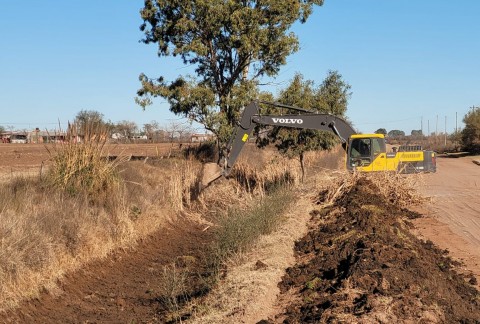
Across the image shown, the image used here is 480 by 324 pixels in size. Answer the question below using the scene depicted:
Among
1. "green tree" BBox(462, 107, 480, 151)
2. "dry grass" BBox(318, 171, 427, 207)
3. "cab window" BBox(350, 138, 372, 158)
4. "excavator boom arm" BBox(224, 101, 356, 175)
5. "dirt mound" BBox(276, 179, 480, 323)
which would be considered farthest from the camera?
"green tree" BBox(462, 107, 480, 151)

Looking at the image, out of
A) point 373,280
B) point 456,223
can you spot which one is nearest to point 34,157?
point 456,223

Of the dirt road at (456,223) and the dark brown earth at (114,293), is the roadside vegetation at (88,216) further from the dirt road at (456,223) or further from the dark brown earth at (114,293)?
the dirt road at (456,223)

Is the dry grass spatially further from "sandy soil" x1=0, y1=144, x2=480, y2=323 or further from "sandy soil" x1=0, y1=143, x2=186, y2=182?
"sandy soil" x1=0, y1=143, x2=186, y2=182

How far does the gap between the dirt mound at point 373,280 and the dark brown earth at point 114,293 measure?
259 cm

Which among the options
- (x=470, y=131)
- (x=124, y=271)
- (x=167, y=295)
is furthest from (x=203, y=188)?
(x=470, y=131)

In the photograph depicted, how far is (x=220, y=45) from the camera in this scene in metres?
24.3

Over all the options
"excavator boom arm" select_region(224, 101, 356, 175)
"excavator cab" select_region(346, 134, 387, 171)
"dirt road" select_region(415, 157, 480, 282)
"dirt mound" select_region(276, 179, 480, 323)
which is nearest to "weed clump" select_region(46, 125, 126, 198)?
"excavator boom arm" select_region(224, 101, 356, 175)

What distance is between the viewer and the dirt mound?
697 centimetres

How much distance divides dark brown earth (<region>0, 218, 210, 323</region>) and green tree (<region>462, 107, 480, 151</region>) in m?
50.1

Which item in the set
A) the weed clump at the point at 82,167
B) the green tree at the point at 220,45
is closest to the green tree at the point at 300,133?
the green tree at the point at 220,45

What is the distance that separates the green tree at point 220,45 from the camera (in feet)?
74.2

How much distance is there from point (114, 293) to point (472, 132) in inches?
2205

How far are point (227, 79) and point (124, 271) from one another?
560 inches

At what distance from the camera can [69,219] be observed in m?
12.5
